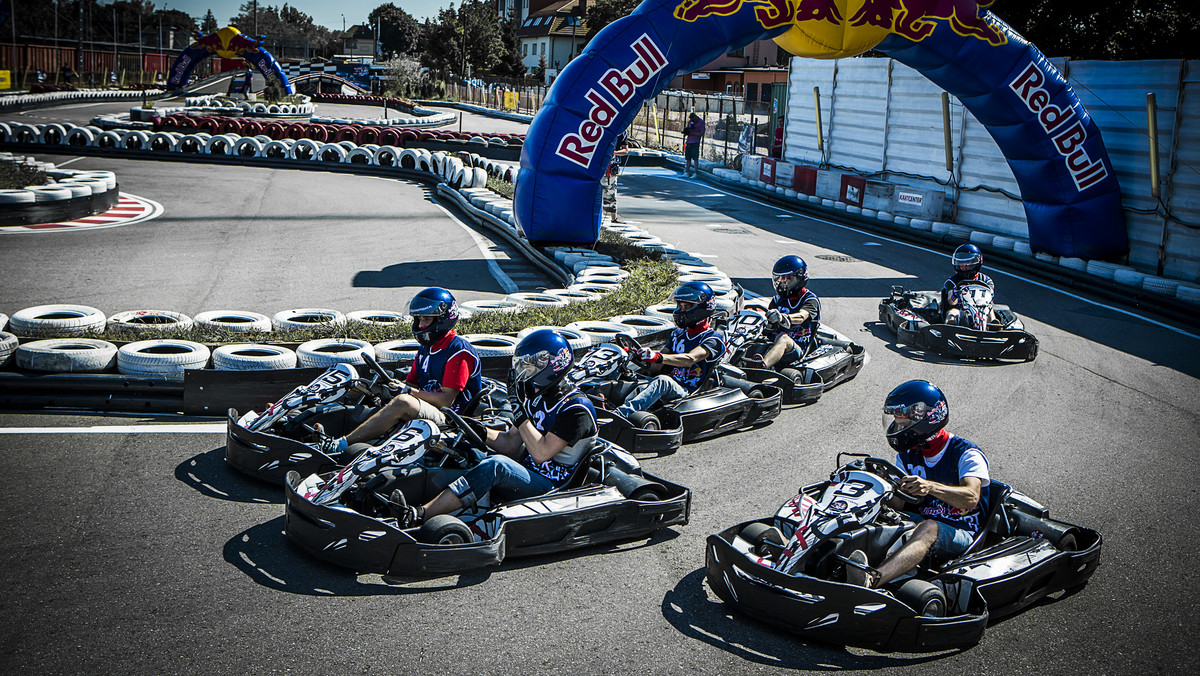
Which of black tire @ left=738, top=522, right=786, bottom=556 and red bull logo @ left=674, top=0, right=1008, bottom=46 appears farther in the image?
red bull logo @ left=674, top=0, right=1008, bottom=46

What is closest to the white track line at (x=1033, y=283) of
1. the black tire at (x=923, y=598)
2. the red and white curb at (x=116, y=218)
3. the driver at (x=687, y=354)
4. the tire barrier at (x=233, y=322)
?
the driver at (x=687, y=354)

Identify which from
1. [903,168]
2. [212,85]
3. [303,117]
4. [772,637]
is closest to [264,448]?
[772,637]

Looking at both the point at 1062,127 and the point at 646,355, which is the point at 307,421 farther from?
the point at 1062,127

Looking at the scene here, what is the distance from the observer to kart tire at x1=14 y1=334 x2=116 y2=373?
23.4ft

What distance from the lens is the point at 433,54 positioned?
74.7m

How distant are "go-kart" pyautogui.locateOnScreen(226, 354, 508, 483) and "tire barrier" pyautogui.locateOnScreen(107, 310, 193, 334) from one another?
8.13 feet

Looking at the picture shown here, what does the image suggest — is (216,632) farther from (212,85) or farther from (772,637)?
(212,85)

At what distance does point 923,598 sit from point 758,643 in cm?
83

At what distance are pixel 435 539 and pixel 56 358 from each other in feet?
13.6

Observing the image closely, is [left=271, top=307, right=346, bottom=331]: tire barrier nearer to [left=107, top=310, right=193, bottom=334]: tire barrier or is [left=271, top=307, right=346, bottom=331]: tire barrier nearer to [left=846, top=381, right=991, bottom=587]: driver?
[left=107, top=310, right=193, bottom=334]: tire barrier

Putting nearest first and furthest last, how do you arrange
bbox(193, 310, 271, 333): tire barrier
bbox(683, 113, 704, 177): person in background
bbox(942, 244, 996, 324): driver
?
bbox(193, 310, 271, 333): tire barrier
bbox(942, 244, 996, 324): driver
bbox(683, 113, 704, 177): person in background

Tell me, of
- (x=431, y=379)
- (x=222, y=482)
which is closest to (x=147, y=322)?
(x=222, y=482)

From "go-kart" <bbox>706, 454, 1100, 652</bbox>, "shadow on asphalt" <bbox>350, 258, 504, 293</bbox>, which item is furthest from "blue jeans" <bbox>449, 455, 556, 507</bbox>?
"shadow on asphalt" <bbox>350, 258, 504, 293</bbox>

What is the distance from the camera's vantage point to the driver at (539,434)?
5.25 m
